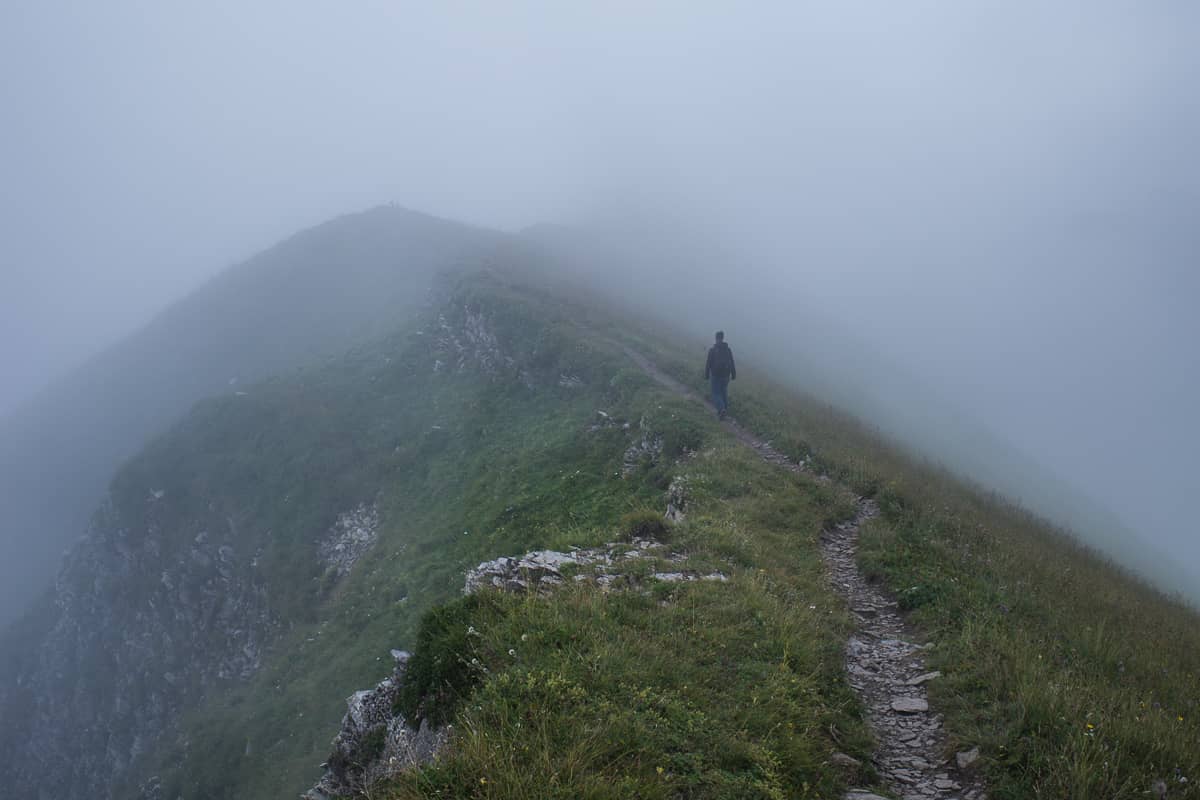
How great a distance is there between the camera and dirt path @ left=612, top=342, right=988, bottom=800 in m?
6.46

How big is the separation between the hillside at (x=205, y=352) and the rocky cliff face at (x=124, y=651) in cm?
1822

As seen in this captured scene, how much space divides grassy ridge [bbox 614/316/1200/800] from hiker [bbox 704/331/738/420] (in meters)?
4.71

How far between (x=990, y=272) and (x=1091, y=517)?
496 feet

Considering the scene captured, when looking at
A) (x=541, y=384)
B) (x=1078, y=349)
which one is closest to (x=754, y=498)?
(x=541, y=384)

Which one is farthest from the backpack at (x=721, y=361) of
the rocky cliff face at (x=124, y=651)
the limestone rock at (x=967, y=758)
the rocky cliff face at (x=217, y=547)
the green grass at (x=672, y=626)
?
the rocky cliff face at (x=124, y=651)

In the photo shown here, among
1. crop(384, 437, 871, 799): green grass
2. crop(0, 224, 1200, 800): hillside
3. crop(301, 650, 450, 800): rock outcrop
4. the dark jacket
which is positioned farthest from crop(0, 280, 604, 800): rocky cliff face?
crop(384, 437, 871, 799): green grass

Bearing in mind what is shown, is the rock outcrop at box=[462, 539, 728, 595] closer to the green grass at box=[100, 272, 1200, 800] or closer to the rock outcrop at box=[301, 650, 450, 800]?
the green grass at box=[100, 272, 1200, 800]

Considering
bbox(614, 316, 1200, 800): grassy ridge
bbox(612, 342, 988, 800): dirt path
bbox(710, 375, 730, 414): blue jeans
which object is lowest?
bbox(612, 342, 988, 800): dirt path

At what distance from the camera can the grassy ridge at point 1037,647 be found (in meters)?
5.88

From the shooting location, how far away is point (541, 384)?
3148cm

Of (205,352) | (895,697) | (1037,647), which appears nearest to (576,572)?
(895,697)

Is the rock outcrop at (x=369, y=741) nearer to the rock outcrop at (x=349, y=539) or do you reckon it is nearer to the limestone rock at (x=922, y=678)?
the limestone rock at (x=922, y=678)

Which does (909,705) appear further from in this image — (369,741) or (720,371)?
(720,371)

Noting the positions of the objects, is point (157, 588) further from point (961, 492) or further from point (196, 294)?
point (196, 294)
